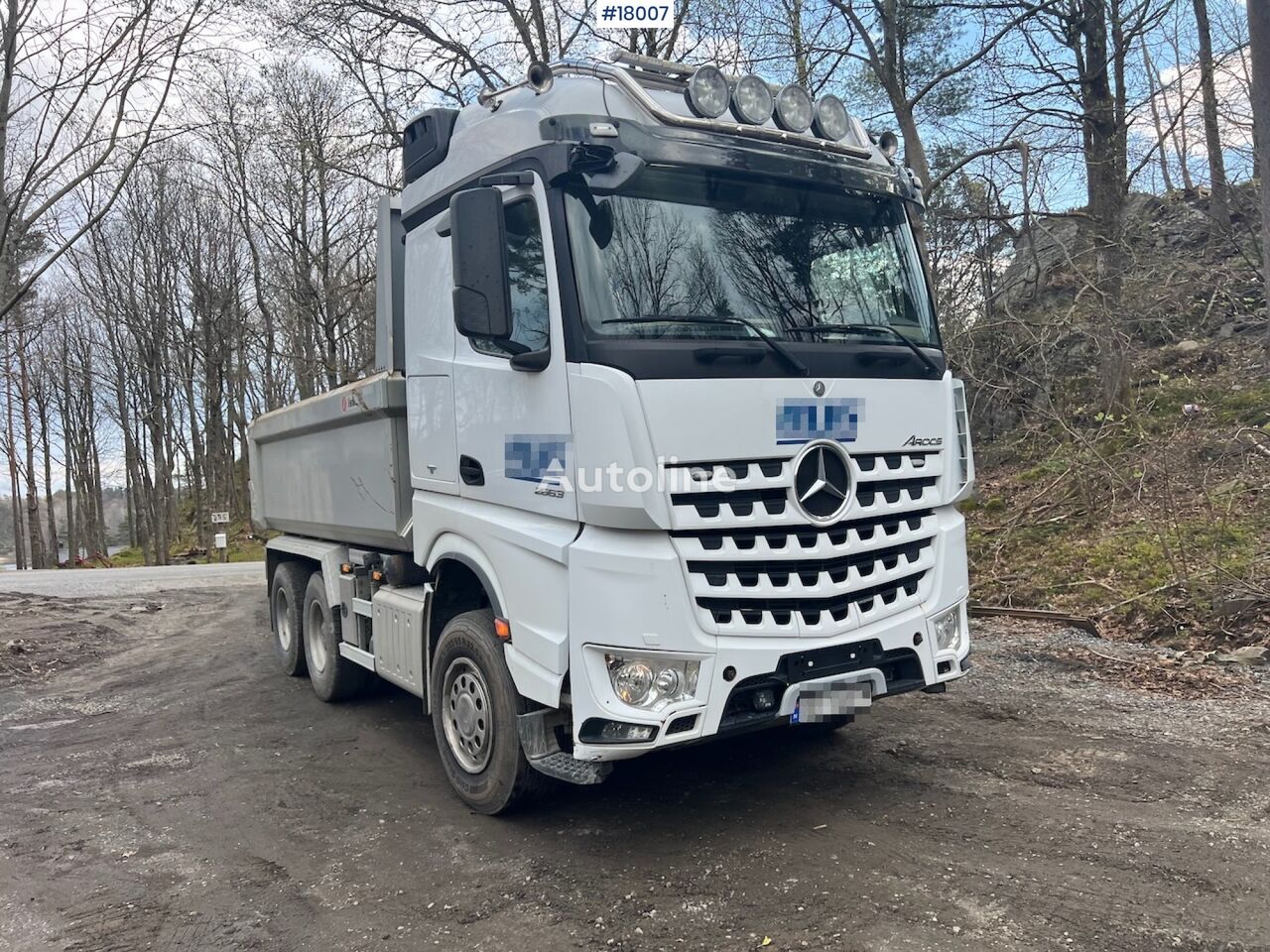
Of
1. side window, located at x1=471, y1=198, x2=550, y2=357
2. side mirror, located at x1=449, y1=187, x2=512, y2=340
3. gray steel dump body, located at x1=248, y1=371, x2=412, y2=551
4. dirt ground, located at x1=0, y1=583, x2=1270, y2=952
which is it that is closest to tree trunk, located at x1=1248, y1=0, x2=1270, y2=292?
dirt ground, located at x1=0, y1=583, x2=1270, y2=952

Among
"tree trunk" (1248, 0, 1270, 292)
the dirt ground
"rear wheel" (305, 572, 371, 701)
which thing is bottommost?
the dirt ground

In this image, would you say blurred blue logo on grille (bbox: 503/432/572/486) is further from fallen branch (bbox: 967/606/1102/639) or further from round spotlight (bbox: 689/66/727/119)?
fallen branch (bbox: 967/606/1102/639)

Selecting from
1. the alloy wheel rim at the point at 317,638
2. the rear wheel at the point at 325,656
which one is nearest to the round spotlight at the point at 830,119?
the rear wheel at the point at 325,656

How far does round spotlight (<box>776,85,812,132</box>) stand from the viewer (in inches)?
166

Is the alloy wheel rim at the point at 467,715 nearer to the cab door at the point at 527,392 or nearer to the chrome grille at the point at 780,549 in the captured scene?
the cab door at the point at 527,392

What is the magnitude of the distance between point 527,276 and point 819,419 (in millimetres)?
1374

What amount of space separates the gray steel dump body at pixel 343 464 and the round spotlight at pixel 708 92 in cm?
226

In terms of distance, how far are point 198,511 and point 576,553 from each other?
112 feet

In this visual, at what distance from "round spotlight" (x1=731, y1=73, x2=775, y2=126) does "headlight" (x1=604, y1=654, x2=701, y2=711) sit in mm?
2419

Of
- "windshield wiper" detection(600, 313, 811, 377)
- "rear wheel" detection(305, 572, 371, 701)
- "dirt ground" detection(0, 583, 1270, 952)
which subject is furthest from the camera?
"rear wheel" detection(305, 572, 371, 701)

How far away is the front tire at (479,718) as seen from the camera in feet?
13.7

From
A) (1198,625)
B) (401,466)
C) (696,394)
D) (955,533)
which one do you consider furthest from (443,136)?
(1198,625)

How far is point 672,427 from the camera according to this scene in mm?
3609

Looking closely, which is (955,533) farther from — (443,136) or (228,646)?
(228,646)
